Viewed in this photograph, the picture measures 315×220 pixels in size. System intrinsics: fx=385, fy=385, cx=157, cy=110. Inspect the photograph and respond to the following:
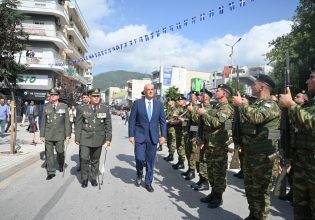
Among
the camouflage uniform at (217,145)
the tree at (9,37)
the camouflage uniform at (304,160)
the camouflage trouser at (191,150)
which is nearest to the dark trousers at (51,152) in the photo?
the tree at (9,37)

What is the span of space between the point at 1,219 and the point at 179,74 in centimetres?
10296

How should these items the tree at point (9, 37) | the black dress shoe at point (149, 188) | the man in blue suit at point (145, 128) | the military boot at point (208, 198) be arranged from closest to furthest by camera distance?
the military boot at point (208, 198), the black dress shoe at point (149, 188), the man in blue suit at point (145, 128), the tree at point (9, 37)

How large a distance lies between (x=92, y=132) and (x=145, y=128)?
110 centimetres

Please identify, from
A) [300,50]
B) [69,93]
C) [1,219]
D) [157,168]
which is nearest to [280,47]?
[300,50]

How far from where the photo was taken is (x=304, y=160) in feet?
13.1

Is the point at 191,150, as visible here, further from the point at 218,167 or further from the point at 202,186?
the point at 218,167

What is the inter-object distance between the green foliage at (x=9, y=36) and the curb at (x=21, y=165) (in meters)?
2.52

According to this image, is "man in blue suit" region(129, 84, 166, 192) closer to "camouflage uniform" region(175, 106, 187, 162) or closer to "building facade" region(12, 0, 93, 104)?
"camouflage uniform" region(175, 106, 187, 162)

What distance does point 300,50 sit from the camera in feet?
113

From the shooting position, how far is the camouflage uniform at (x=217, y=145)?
631 centimetres

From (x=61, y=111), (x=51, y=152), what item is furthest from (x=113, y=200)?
(x=61, y=111)

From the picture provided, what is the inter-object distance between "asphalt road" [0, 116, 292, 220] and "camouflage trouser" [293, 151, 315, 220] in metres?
1.79

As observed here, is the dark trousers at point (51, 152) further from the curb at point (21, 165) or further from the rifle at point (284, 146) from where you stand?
the rifle at point (284, 146)

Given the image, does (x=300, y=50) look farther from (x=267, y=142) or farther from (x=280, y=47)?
(x=267, y=142)
